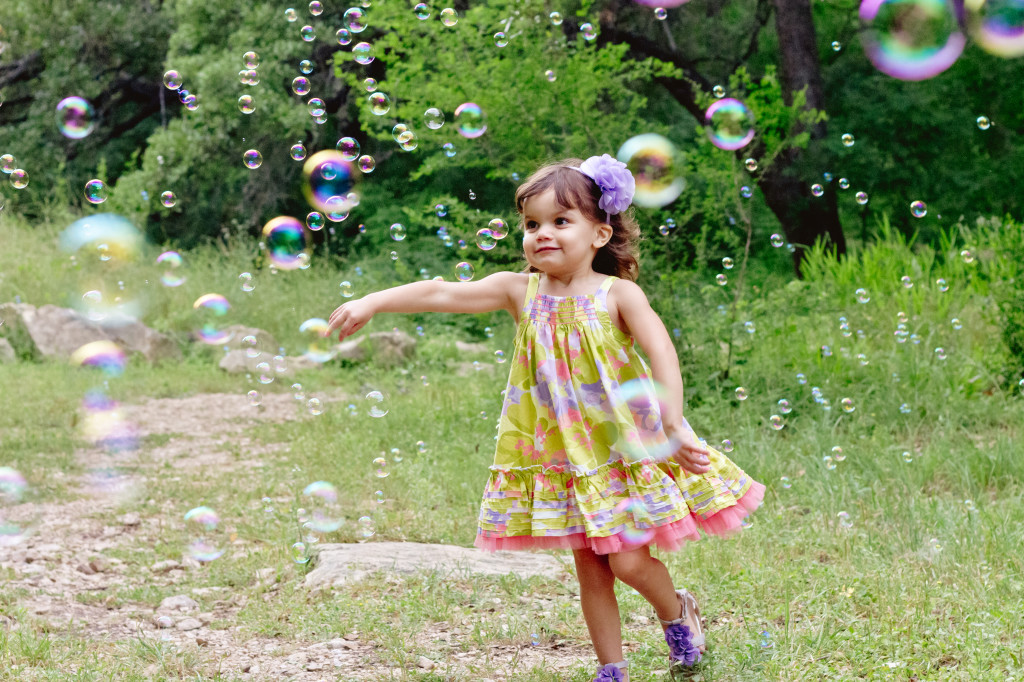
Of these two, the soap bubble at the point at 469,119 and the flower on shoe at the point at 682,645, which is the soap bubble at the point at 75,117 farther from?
the flower on shoe at the point at 682,645

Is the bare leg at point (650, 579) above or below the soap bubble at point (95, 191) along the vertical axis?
below

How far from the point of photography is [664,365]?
264 centimetres

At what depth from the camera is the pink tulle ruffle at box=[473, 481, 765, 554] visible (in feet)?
8.40

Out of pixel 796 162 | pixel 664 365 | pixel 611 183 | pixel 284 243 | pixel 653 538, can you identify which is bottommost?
pixel 653 538

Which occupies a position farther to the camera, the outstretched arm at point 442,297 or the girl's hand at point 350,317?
the outstretched arm at point 442,297

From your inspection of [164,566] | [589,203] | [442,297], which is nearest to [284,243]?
[164,566]

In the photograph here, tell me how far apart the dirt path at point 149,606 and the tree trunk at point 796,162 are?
305 inches

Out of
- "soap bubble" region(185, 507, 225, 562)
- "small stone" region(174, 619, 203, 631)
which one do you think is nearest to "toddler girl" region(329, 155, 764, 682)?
"small stone" region(174, 619, 203, 631)

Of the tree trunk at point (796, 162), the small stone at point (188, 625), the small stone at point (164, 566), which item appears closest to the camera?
the small stone at point (188, 625)

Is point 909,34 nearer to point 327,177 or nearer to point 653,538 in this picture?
point 327,177

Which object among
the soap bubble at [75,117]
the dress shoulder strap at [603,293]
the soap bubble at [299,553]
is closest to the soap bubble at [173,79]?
the soap bubble at [75,117]

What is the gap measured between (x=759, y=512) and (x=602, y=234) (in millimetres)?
1971

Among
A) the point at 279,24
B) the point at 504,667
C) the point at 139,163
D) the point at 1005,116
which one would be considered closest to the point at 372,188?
the point at 279,24

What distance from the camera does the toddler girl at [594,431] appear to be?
102 inches
